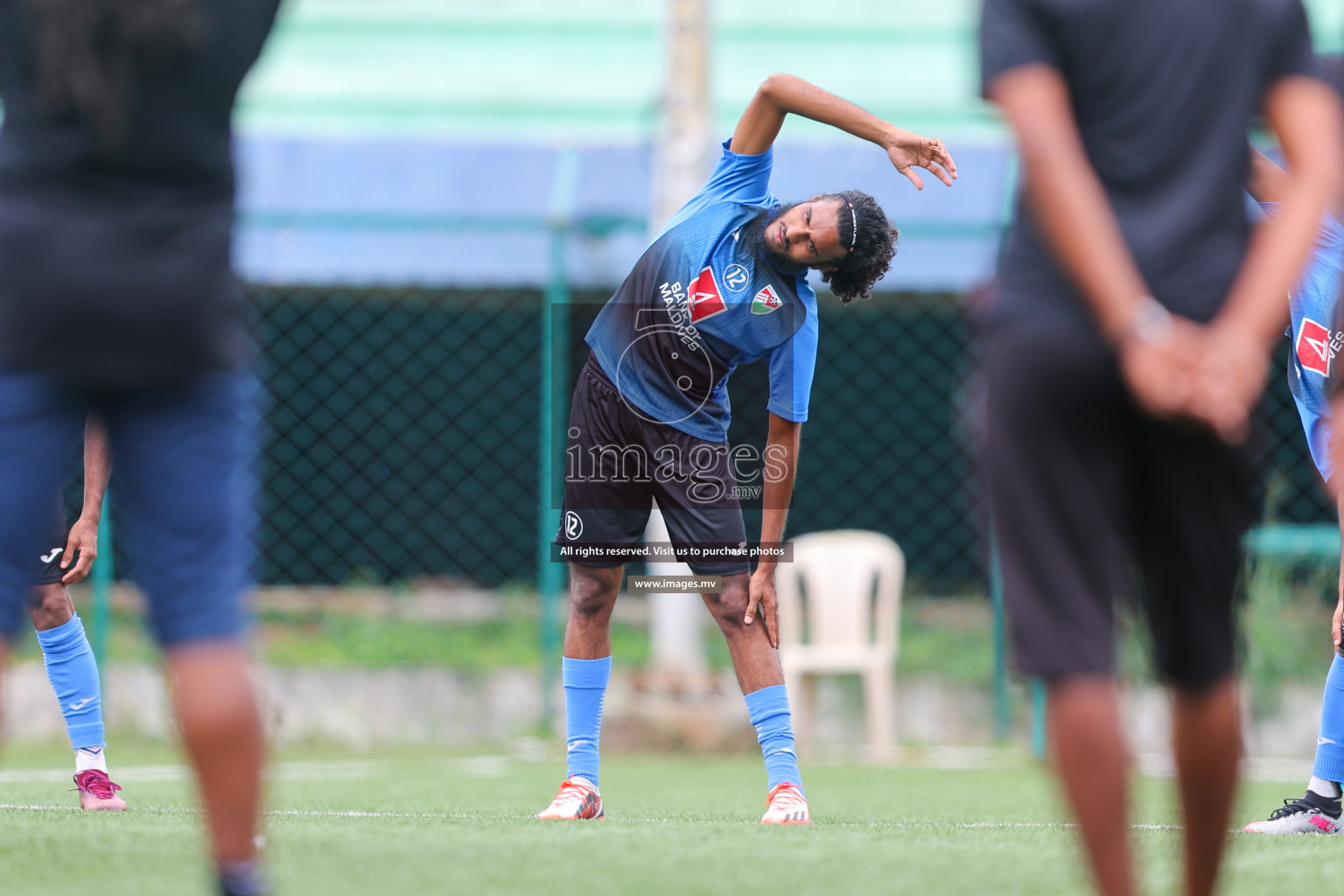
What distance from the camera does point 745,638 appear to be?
443cm

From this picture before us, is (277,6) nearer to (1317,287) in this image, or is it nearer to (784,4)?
(1317,287)

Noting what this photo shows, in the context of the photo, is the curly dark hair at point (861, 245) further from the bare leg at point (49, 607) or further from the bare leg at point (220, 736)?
the bare leg at point (220, 736)

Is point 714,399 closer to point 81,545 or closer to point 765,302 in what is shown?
point 765,302

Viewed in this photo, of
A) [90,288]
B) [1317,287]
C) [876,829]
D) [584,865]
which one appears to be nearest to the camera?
[90,288]

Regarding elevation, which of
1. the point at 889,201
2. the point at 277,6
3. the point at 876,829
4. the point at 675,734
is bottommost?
the point at 675,734

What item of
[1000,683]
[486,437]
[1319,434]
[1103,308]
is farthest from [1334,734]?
[486,437]

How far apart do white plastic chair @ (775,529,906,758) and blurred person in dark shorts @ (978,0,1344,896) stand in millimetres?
5620

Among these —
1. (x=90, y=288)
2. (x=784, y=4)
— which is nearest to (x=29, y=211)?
(x=90, y=288)

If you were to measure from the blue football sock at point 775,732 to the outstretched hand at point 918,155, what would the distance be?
153 cm

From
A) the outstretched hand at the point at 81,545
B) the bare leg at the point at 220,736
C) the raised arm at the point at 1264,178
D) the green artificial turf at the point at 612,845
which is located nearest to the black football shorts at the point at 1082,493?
the green artificial turf at the point at 612,845

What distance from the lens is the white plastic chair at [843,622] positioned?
767 centimetres

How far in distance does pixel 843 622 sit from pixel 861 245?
3.83 metres

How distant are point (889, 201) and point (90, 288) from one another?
6.77 m

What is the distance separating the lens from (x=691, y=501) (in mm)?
4457
